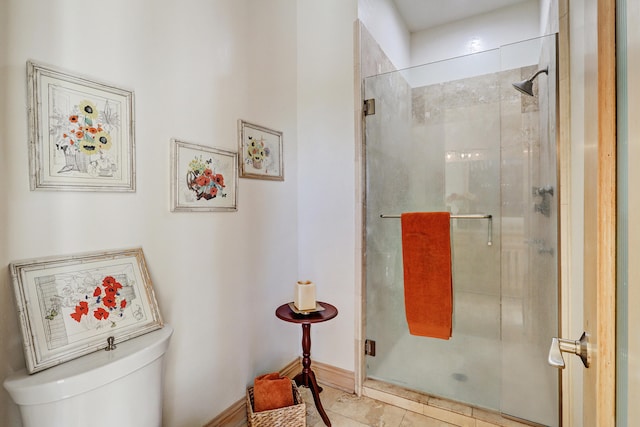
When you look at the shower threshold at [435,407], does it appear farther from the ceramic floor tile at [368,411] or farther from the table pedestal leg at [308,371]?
the table pedestal leg at [308,371]

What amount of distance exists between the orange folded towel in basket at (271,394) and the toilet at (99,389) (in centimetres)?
58

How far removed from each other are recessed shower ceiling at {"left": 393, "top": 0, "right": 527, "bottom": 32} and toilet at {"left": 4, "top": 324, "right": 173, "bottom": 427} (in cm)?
321

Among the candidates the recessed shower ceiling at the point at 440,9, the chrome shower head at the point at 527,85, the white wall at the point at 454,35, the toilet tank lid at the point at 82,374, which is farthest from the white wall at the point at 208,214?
the recessed shower ceiling at the point at 440,9

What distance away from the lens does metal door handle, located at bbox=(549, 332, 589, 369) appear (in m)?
0.65

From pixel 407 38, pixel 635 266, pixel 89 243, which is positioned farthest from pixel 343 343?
pixel 407 38

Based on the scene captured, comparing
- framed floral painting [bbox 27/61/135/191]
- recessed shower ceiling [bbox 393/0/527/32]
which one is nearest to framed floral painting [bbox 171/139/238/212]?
framed floral painting [bbox 27/61/135/191]

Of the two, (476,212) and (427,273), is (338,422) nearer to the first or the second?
(427,273)

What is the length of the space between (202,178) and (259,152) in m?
0.46

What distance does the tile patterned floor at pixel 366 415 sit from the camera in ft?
5.42

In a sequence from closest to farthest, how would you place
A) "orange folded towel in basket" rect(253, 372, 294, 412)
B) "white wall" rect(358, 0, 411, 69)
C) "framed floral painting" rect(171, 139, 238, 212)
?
1. "framed floral painting" rect(171, 139, 238, 212)
2. "orange folded towel in basket" rect(253, 372, 294, 412)
3. "white wall" rect(358, 0, 411, 69)

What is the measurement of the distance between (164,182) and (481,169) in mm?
1755

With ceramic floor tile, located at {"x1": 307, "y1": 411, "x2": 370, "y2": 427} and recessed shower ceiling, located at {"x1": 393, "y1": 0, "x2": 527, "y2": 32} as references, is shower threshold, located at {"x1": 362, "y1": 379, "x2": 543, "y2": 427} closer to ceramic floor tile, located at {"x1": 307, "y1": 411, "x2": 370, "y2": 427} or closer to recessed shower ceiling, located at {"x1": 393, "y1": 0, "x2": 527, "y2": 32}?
ceramic floor tile, located at {"x1": 307, "y1": 411, "x2": 370, "y2": 427}

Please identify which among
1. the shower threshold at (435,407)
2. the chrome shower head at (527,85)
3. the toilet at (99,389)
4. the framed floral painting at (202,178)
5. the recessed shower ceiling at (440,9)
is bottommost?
the shower threshold at (435,407)

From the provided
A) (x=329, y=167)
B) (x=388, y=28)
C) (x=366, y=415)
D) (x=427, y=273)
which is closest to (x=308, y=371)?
(x=366, y=415)
